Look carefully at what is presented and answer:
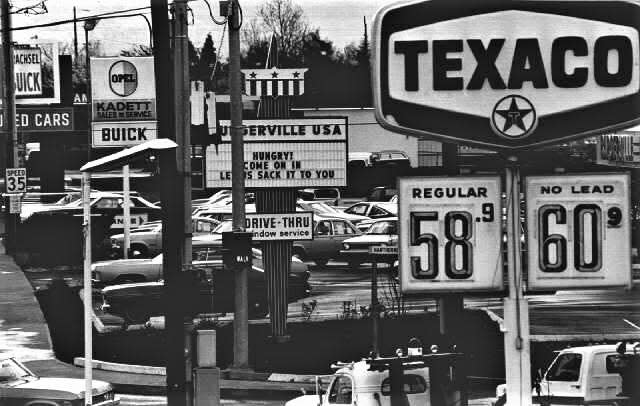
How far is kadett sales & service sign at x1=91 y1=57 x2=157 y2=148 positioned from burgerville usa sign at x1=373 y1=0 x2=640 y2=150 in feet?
27.1

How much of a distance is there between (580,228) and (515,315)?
61 cm

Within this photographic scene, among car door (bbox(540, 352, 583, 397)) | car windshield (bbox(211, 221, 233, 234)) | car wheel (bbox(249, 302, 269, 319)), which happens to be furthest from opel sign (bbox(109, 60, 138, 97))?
car windshield (bbox(211, 221, 233, 234))

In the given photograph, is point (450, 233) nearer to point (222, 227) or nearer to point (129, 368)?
point (129, 368)

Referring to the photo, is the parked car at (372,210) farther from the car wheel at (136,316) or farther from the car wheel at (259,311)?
the car wheel at (136,316)

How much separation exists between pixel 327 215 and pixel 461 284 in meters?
30.6

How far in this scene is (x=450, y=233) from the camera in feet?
23.6

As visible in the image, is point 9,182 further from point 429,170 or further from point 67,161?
point 67,161

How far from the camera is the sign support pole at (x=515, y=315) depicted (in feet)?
23.7

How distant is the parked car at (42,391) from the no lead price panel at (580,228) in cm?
1035

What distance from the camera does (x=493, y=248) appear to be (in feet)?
23.7

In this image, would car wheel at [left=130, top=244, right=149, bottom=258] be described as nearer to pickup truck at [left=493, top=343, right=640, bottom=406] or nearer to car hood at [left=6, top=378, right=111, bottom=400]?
car hood at [left=6, top=378, right=111, bottom=400]

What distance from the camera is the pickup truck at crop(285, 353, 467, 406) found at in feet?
38.4

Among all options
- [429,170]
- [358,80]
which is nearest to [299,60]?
[358,80]

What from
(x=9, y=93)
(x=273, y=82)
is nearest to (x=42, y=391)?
(x=273, y=82)
